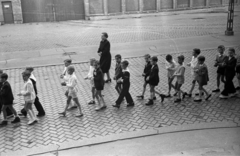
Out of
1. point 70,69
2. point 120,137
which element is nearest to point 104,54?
point 70,69

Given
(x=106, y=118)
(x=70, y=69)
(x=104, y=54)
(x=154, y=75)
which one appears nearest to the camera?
(x=70, y=69)

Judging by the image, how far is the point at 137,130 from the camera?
7.53m

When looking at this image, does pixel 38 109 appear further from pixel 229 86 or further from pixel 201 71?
pixel 229 86

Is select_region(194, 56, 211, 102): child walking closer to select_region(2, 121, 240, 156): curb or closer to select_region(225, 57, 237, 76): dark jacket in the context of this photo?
select_region(225, 57, 237, 76): dark jacket

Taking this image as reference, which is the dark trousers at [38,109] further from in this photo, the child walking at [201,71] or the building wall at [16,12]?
the building wall at [16,12]

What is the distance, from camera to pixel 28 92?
7820mm

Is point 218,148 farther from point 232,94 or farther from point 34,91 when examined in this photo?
point 34,91

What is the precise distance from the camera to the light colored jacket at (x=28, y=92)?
782cm

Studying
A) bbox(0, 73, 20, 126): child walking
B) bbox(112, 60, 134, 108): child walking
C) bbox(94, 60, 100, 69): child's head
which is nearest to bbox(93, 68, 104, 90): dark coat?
bbox(94, 60, 100, 69): child's head

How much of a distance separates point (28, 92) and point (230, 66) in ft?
18.3

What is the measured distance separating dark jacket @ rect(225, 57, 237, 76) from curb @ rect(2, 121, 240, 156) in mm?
1816

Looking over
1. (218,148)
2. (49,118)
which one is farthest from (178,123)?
(49,118)

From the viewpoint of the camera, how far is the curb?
22.3 feet

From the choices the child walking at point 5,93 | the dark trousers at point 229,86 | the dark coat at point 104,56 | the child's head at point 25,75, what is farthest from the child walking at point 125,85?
the child walking at point 5,93
